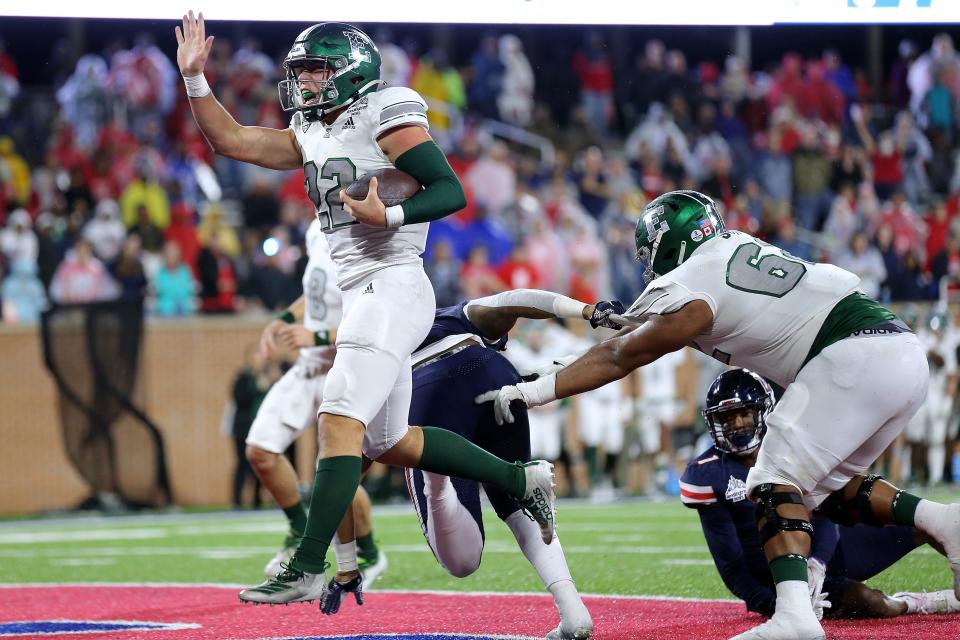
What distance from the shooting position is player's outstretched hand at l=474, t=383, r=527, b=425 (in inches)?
161

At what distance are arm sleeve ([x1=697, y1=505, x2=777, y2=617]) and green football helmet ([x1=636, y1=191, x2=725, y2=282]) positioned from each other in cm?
91

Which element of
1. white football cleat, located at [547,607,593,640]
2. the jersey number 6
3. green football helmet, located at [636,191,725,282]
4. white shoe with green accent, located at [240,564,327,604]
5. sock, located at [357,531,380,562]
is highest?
green football helmet, located at [636,191,725,282]

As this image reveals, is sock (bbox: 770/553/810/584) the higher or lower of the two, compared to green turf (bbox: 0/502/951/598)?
higher

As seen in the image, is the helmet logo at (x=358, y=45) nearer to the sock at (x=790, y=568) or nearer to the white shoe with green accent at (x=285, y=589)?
the white shoe with green accent at (x=285, y=589)

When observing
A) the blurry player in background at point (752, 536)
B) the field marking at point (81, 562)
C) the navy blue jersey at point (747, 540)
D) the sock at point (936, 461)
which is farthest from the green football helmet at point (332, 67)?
the sock at point (936, 461)

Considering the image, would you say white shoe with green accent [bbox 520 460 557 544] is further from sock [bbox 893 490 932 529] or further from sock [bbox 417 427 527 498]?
sock [bbox 893 490 932 529]

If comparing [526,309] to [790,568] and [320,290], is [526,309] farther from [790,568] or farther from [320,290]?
[320,290]

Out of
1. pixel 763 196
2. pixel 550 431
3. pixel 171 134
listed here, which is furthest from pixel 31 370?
pixel 763 196

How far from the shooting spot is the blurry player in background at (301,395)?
585 cm

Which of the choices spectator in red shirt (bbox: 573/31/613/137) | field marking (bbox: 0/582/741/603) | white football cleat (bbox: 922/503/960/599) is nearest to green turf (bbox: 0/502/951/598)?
field marking (bbox: 0/582/741/603)

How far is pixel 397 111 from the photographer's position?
13.3 feet

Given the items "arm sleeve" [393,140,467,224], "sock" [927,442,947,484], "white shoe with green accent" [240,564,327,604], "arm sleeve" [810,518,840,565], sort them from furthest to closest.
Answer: "sock" [927,442,947,484]
"arm sleeve" [810,518,840,565]
"arm sleeve" [393,140,467,224]
"white shoe with green accent" [240,564,327,604]

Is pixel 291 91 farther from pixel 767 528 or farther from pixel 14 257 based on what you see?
pixel 14 257

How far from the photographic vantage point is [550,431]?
38.8 feet
